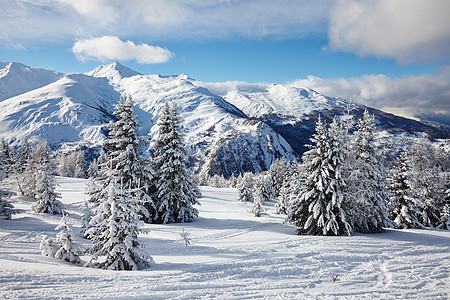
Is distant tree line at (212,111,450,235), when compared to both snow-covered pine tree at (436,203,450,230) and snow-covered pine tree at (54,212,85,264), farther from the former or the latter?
snow-covered pine tree at (54,212,85,264)

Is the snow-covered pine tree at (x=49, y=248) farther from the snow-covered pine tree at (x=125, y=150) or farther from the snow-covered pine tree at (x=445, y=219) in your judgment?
the snow-covered pine tree at (x=445, y=219)

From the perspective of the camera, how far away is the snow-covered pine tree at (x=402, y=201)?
24.4m

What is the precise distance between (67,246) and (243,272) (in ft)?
22.7

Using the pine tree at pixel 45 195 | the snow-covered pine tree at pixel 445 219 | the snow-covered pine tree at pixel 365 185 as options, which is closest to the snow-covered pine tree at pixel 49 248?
the pine tree at pixel 45 195

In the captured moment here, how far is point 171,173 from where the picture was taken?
21.5 meters

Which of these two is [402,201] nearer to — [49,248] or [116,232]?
[116,232]

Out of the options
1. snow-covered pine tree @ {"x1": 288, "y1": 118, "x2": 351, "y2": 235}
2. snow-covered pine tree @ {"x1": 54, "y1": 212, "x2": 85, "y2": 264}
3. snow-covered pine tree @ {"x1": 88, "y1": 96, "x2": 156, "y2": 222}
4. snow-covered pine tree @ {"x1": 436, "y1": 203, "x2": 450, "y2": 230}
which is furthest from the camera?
snow-covered pine tree @ {"x1": 436, "y1": 203, "x2": 450, "y2": 230}

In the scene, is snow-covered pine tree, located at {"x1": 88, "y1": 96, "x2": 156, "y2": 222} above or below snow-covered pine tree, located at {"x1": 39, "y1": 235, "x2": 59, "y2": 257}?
above

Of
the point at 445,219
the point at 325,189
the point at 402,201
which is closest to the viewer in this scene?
the point at 325,189

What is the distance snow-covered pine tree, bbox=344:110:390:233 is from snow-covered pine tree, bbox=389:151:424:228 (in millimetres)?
5510

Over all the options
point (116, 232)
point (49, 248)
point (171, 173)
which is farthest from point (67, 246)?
point (171, 173)

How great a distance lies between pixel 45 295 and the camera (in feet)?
19.9

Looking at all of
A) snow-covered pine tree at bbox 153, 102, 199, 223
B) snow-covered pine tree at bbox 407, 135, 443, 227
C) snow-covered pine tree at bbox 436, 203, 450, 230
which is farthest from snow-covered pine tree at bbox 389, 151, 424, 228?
snow-covered pine tree at bbox 153, 102, 199, 223

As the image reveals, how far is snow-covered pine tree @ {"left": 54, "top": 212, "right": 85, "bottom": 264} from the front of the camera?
9.21 m
